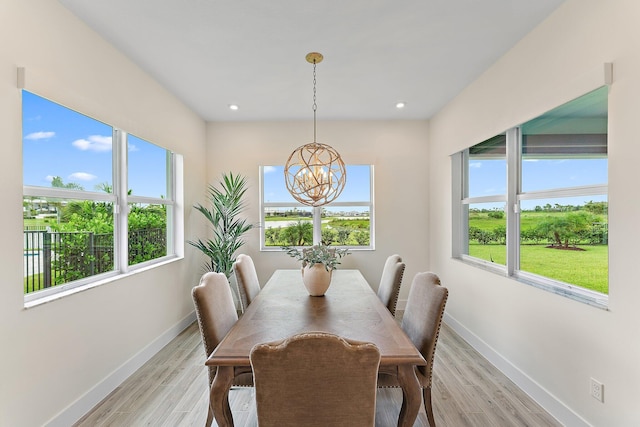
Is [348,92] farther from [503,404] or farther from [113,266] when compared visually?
[503,404]

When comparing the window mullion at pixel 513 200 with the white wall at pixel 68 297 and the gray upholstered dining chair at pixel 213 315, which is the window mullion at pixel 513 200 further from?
→ the white wall at pixel 68 297

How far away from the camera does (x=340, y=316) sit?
6.94 feet

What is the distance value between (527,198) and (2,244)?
137 inches

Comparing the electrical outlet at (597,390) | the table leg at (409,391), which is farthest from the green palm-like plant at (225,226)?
the electrical outlet at (597,390)

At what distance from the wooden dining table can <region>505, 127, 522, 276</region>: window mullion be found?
4.28ft

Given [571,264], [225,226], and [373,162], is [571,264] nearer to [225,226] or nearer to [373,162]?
[373,162]

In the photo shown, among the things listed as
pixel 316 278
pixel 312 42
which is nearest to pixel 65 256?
pixel 316 278

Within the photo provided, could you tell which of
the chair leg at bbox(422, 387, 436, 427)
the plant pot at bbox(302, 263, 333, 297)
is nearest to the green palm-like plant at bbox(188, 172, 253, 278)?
the plant pot at bbox(302, 263, 333, 297)

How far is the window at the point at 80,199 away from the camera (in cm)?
204

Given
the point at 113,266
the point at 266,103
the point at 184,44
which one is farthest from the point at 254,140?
the point at 113,266

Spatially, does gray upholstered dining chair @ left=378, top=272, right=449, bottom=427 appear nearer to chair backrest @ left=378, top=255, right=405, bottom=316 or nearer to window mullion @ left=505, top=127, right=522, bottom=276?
chair backrest @ left=378, top=255, right=405, bottom=316

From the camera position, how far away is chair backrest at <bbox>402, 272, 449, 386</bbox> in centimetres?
188

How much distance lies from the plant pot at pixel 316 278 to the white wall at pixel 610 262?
1539mm

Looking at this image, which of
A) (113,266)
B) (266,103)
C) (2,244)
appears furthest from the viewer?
(266,103)
